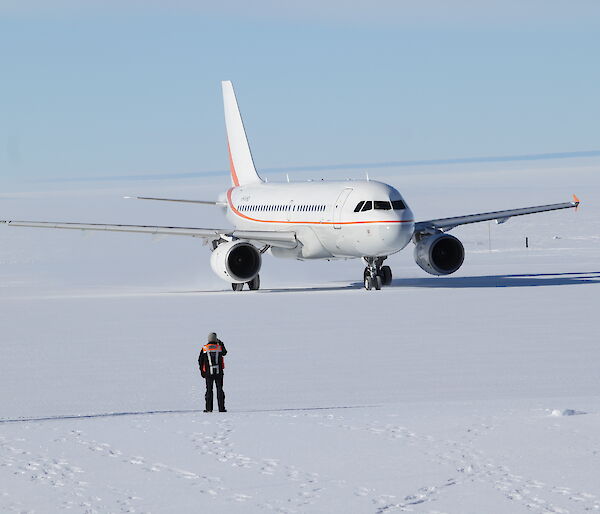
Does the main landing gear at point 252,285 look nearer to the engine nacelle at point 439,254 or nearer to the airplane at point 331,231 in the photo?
the airplane at point 331,231

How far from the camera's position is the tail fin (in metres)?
52.2

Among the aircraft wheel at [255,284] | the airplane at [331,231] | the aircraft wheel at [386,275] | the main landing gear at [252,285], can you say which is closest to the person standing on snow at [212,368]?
the airplane at [331,231]

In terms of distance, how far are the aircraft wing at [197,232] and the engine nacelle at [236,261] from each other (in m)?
0.64

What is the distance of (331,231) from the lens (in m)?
40.3

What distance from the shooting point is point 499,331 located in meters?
24.9

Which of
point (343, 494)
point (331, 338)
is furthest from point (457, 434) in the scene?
point (331, 338)

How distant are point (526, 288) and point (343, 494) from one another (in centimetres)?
2989

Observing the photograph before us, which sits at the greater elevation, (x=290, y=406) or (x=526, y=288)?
(x=526, y=288)

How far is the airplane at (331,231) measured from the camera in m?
38.7

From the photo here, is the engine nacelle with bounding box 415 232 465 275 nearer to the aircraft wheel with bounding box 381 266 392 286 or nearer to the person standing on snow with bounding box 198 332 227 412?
the aircraft wheel with bounding box 381 266 392 286

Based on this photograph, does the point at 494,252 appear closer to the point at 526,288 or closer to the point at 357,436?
the point at 526,288

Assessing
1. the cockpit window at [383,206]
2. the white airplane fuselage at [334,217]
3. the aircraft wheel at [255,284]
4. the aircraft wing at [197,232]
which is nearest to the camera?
the white airplane fuselage at [334,217]

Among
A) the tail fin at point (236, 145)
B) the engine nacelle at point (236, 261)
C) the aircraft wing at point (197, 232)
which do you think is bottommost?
the engine nacelle at point (236, 261)

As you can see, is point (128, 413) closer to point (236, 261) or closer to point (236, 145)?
point (236, 261)
